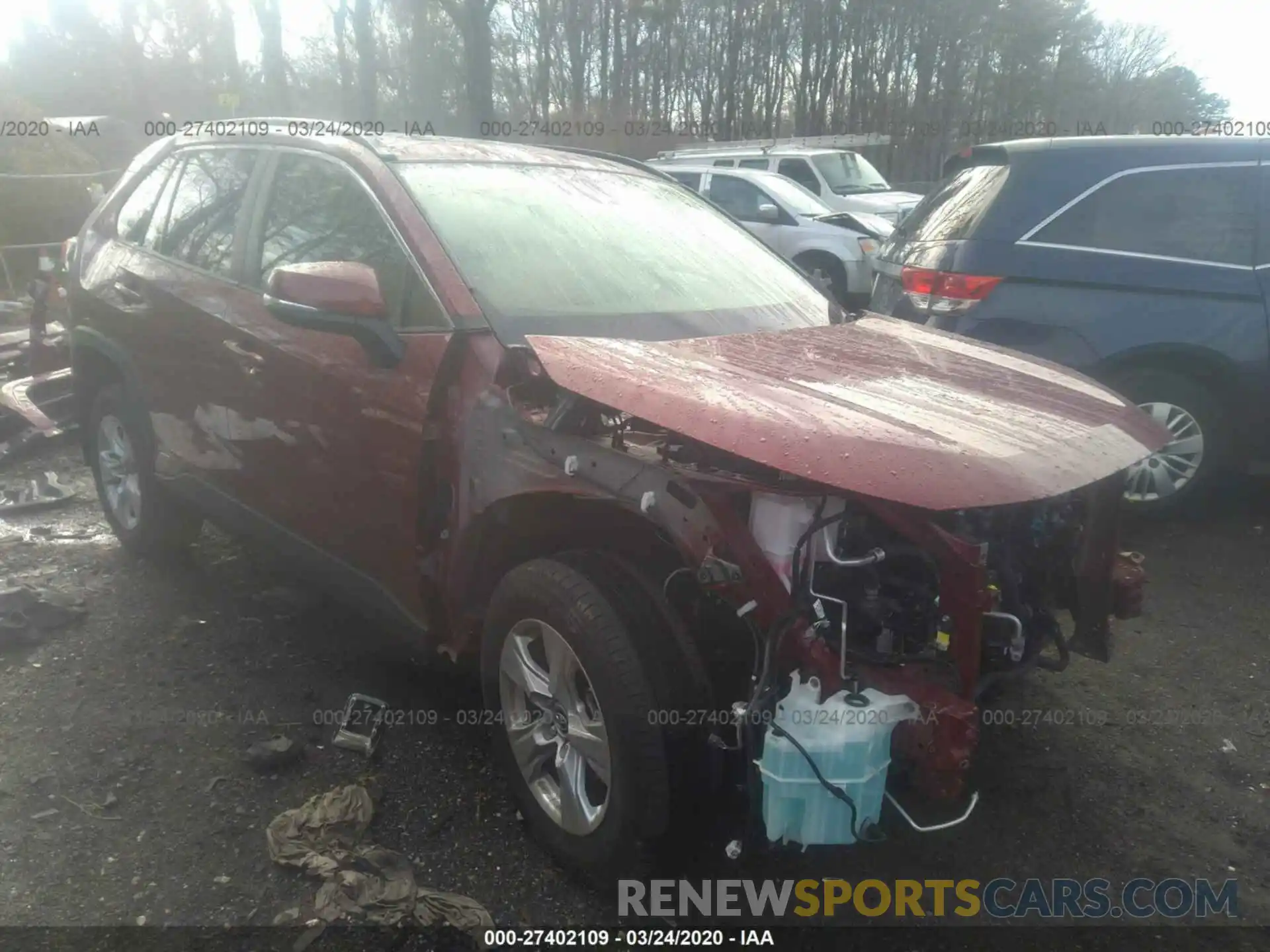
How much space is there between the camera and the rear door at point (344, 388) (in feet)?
9.20

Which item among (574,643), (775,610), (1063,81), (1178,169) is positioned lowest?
(574,643)

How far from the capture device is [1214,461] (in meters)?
4.96

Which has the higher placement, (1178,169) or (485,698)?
(1178,169)

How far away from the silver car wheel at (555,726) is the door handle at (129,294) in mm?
2438

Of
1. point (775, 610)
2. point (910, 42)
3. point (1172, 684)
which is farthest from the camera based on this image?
point (910, 42)

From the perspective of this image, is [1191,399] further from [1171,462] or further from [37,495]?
[37,495]

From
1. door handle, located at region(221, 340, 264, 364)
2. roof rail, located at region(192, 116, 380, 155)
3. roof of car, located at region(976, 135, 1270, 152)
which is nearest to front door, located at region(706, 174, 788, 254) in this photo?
roof of car, located at region(976, 135, 1270, 152)

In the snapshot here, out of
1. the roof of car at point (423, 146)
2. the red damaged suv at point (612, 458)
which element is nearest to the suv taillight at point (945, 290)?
the red damaged suv at point (612, 458)

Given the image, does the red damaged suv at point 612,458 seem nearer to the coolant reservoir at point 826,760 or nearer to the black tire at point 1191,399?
the coolant reservoir at point 826,760

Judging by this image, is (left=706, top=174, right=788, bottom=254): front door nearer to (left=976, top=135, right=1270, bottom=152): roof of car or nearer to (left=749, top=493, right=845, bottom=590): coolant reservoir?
(left=976, top=135, right=1270, bottom=152): roof of car

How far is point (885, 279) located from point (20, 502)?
501 centimetres

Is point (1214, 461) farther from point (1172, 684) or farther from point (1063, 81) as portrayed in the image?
point (1063, 81)

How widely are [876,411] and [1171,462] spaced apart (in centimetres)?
360

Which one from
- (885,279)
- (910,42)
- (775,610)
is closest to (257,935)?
(775,610)
